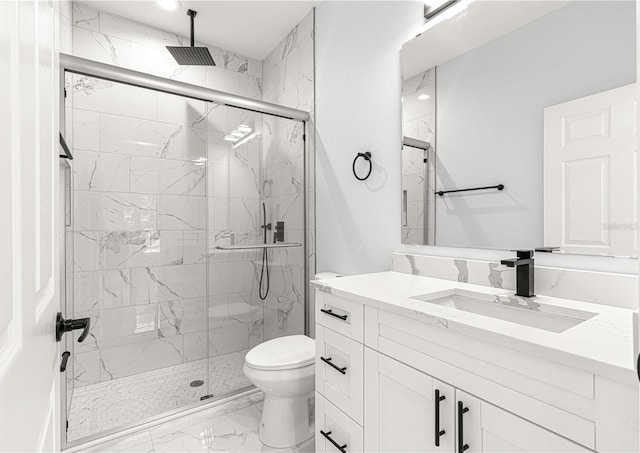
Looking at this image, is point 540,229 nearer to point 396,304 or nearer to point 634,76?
point 634,76

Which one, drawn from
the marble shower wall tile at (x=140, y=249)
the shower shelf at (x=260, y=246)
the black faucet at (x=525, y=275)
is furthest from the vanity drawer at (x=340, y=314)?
the marble shower wall tile at (x=140, y=249)

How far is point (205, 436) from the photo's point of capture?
185cm

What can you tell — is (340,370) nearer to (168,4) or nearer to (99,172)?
(99,172)

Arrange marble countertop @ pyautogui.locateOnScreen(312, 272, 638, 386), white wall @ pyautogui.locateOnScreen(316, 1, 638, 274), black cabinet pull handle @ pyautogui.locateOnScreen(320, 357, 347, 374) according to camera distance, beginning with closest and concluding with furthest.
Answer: marble countertop @ pyautogui.locateOnScreen(312, 272, 638, 386) → black cabinet pull handle @ pyautogui.locateOnScreen(320, 357, 347, 374) → white wall @ pyautogui.locateOnScreen(316, 1, 638, 274)

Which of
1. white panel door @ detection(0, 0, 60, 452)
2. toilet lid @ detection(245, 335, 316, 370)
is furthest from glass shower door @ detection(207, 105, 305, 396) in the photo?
white panel door @ detection(0, 0, 60, 452)

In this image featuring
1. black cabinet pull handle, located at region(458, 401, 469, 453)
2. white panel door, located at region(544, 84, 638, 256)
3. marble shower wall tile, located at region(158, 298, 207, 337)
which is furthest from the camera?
marble shower wall tile, located at region(158, 298, 207, 337)

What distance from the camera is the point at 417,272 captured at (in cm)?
170

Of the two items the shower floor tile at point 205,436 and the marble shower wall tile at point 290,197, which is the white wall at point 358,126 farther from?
the shower floor tile at point 205,436

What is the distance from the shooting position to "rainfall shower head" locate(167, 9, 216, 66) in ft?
7.89

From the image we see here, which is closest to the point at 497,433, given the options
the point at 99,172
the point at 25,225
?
the point at 25,225

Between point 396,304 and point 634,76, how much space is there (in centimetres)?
101

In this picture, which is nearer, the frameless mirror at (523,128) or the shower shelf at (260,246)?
the frameless mirror at (523,128)

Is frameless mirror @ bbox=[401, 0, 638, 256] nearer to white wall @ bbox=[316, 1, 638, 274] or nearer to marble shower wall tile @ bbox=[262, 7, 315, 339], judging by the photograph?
white wall @ bbox=[316, 1, 638, 274]

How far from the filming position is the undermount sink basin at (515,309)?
3.45ft
